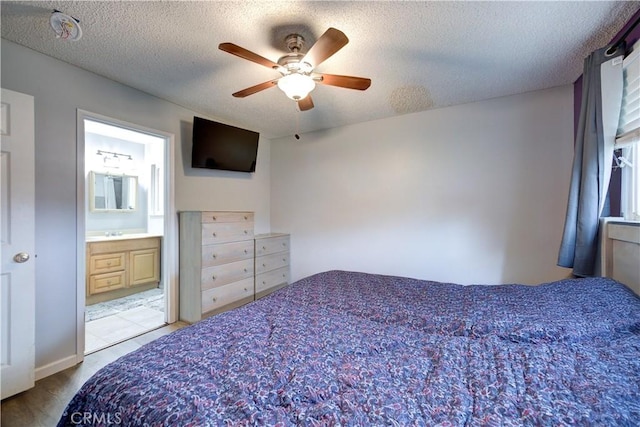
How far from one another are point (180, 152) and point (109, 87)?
798 millimetres

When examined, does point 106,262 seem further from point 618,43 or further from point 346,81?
point 618,43

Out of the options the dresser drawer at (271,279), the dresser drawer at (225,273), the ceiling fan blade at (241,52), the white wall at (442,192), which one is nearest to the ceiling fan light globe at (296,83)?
the ceiling fan blade at (241,52)

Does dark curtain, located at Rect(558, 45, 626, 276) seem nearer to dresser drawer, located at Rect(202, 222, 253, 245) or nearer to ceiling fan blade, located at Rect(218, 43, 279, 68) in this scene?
ceiling fan blade, located at Rect(218, 43, 279, 68)

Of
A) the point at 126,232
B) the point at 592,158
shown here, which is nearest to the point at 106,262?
the point at 126,232

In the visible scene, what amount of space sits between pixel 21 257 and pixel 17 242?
100 mm

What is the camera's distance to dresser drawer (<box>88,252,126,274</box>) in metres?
3.38

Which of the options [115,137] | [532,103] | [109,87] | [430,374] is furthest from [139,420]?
→ [115,137]

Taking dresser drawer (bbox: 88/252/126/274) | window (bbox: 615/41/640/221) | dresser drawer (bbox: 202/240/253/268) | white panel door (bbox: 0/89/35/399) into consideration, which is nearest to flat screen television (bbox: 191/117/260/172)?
dresser drawer (bbox: 202/240/253/268)

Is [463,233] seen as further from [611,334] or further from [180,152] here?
[180,152]

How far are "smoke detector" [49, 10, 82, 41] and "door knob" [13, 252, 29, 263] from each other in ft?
4.56

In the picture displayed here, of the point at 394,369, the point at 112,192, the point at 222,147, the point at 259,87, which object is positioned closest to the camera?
the point at 394,369

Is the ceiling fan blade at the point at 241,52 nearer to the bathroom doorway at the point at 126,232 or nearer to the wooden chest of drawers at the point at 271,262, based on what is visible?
the bathroom doorway at the point at 126,232

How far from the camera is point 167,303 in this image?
111 inches

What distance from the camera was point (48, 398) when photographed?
1.74 meters
